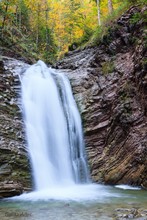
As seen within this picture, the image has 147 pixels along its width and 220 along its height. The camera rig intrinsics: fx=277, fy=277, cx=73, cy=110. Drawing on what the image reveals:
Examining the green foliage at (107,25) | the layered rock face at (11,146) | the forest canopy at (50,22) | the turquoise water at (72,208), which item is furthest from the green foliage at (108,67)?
the forest canopy at (50,22)

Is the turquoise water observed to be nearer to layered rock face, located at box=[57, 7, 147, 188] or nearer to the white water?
the white water

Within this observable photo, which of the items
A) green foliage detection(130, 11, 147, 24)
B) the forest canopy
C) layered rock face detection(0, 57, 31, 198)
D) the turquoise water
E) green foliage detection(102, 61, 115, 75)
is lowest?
the turquoise water

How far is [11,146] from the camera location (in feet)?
38.0

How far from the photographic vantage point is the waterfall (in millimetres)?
12128

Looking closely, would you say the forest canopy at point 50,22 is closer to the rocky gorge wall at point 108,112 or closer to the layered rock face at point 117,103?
the layered rock face at point 117,103

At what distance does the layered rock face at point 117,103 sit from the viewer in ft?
41.4

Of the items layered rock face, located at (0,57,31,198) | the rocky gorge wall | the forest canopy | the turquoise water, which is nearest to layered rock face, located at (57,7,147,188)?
the rocky gorge wall

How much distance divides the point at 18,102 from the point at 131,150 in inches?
233

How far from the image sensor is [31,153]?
12.1 meters

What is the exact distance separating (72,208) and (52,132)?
5.99 m

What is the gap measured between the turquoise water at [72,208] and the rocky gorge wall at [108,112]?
6.18ft

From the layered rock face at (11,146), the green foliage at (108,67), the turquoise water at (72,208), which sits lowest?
the turquoise water at (72,208)

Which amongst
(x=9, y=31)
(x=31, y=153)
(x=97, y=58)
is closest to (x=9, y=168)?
(x=31, y=153)

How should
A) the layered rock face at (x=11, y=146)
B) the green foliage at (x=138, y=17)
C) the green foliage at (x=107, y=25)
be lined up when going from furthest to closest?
the green foliage at (x=107, y=25), the green foliage at (x=138, y=17), the layered rock face at (x=11, y=146)
